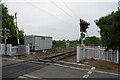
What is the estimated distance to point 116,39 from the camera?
21.1m

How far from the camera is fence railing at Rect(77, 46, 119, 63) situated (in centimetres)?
2453

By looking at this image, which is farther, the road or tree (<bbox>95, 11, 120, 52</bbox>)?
tree (<bbox>95, 11, 120, 52</bbox>)

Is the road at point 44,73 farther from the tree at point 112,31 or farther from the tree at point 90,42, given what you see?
the tree at point 90,42

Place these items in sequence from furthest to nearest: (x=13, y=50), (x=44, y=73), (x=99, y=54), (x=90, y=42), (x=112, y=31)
Result: (x=90, y=42) < (x=13, y=50) < (x=99, y=54) < (x=112, y=31) < (x=44, y=73)

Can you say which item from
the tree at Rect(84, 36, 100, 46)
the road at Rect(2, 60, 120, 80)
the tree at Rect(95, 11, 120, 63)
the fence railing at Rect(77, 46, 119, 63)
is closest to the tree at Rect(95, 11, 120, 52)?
the tree at Rect(95, 11, 120, 63)

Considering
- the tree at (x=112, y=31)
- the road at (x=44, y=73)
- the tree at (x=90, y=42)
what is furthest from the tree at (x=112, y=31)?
the tree at (x=90, y=42)

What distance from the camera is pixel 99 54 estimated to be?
2623 centimetres

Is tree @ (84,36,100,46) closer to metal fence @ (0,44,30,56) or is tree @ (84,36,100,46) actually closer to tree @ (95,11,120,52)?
metal fence @ (0,44,30,56)

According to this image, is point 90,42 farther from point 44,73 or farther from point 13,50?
point 44,73

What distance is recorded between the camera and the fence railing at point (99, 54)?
24.5m

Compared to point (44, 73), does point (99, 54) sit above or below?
above

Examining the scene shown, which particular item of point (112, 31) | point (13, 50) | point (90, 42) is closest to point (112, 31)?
point (112, 31)

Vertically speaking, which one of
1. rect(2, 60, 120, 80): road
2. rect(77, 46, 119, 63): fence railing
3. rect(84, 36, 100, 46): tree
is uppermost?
rect(84, 36, 100, 46): tree

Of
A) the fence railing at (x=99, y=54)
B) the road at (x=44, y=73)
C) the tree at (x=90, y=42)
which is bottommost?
the road at (x=44, y=73)
